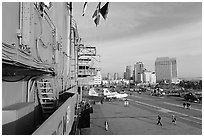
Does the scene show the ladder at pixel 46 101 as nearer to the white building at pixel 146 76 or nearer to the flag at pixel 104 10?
the flag at pixel 104 10

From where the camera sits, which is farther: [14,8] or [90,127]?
[90,127]

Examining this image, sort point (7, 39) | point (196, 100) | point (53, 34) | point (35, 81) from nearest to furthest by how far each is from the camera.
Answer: point (7, 39)
point (35, 81)
point (53, 34)
point (196, 100)

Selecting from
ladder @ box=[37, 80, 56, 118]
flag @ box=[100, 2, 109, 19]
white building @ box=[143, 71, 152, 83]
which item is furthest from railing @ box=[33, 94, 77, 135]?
white building @ box=[143, 71, 152, 83]

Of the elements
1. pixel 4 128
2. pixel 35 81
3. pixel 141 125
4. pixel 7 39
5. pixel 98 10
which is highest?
pixel 98 10

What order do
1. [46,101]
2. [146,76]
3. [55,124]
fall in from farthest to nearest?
[146,76] < [46,101] < [55,124]

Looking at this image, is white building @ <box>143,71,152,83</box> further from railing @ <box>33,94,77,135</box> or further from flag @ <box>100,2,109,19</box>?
flag @ <box>100,2,109,19</box>

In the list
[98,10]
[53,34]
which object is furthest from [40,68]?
[53,34]

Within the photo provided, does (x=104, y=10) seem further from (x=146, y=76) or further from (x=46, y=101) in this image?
(x=146, y=76)

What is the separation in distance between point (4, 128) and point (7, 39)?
1.84 m

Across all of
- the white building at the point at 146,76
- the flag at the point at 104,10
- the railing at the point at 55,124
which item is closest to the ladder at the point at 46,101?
the railing at the point at 55,124

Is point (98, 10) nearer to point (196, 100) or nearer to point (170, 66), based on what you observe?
point (196, 100)

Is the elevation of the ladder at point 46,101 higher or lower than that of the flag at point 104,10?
lower

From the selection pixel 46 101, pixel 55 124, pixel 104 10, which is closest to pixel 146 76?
pixel 46 101

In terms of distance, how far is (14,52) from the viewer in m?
3.08
